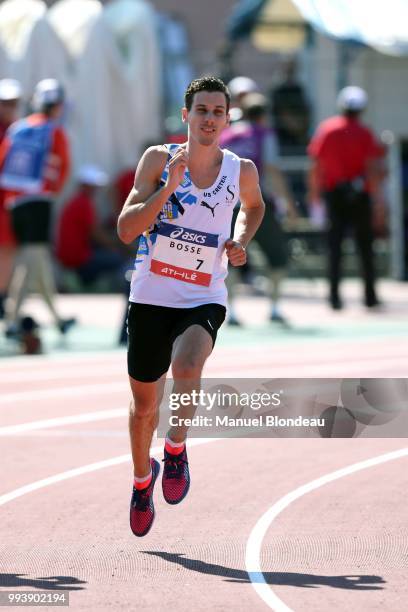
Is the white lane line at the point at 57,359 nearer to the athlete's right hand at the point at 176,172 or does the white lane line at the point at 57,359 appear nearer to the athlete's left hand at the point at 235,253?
the athlete's left hand at the point at 235,253

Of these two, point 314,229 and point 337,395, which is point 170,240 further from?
point 314,229

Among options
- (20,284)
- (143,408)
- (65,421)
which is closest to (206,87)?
(143,408)

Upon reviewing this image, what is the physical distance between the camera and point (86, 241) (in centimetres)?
2141

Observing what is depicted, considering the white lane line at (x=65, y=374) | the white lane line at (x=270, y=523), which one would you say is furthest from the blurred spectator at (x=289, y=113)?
the white lane line at (x=270, y=523)

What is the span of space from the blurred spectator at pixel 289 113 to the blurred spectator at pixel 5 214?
7216 millimetres

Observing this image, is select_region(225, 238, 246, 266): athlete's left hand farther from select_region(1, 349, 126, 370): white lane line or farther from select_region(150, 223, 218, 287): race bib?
select_region(1, 349, 126, 370): white lane line

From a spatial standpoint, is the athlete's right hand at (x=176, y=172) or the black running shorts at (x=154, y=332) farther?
the black running shorts at (x=154, y=332)

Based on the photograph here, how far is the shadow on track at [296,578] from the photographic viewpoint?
5.82m

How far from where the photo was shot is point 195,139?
6.71m

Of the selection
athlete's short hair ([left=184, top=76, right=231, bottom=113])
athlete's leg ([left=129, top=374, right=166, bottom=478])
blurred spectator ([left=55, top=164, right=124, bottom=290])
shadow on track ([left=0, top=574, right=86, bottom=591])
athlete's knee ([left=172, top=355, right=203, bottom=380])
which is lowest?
blurred spectator ([left=55, top=164, right=124, bottom=290])

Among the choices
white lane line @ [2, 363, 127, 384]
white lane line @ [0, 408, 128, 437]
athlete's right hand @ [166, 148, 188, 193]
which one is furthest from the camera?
white lane line @ [2, 363, 127, 384]

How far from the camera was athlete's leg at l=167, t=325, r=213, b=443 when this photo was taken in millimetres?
6535

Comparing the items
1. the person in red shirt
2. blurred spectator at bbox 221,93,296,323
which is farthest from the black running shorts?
the person in red shirt

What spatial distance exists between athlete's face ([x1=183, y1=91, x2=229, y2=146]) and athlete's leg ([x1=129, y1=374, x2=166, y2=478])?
1.03 m
